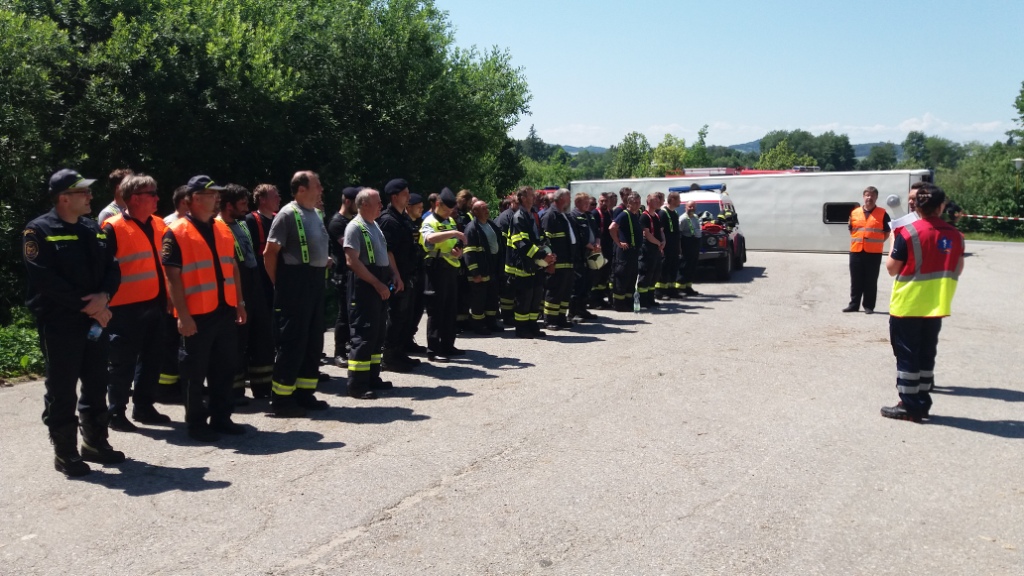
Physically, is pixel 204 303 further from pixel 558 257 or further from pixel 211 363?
pixel 558 257

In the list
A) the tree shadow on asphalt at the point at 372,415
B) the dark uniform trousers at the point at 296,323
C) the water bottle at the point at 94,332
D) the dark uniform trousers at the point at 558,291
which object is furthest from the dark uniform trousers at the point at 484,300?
the water bottle at the point at 94,332

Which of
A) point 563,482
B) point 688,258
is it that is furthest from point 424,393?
point 688,258

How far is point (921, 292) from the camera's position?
7.63m

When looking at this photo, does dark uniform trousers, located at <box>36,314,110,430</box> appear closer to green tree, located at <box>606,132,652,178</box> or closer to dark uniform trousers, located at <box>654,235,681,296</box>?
dark uniform trousers, located at <box>654,235,681,296</box>

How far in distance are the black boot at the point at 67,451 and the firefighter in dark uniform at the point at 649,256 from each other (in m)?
10.9

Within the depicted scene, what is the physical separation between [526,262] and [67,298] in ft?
22.2

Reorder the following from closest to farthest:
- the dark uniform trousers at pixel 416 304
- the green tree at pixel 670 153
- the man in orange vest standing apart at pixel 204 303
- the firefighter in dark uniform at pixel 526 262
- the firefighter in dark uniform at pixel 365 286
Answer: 1. the man in orange vest standing apart at pixel 204 303
2. the firefighter in dark uniform at pixel 365 286
3. the dark uniform trousers at pixel 416 304
4. the firefighter in dark uniform at pixel 526 262
5. the green tree at pixel 670 153

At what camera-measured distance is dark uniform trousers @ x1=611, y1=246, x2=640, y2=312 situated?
49.9 feet

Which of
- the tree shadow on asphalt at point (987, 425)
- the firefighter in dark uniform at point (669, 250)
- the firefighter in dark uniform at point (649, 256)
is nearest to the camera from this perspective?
the tree shadow on asphalt at point (987, 425)

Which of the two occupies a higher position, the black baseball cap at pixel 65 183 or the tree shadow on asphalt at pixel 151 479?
the black baseball cap at pixel 65 183

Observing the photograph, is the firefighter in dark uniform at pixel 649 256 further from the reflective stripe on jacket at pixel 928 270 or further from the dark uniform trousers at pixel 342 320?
the reflective stripe on jacket at pixel 928 270

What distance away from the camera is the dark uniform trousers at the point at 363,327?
8.32 m

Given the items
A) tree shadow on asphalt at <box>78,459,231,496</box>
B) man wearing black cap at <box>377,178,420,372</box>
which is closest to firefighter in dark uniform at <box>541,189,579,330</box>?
man wearing black cap at <box>377,178,420,372</box>

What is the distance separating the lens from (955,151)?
183125 mm
